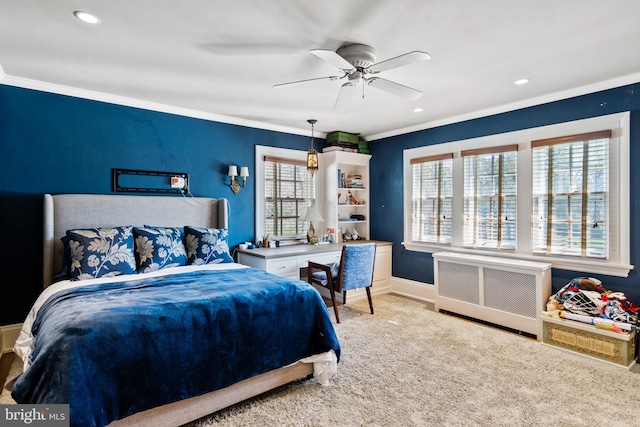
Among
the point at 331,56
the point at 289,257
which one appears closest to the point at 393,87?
the point at 331,56

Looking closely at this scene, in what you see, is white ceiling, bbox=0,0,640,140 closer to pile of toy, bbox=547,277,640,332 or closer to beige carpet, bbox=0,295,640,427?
pile of toy, bbox=547,277,640,332

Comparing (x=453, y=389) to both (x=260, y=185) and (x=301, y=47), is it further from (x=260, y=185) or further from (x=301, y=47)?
(x=260, y=185)

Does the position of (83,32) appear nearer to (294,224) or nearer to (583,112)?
(294,224)

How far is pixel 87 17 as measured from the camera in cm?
205

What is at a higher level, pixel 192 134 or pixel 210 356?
pixel 192 134

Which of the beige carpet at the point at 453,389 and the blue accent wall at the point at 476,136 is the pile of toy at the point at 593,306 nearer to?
the blue accent wall at the point at 476,136

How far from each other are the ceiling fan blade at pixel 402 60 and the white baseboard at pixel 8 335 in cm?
387

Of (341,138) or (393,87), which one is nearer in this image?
(393,87)

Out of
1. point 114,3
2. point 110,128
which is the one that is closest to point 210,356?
point 114,3

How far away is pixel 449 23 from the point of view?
212cm

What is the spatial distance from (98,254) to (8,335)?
4.14 feet

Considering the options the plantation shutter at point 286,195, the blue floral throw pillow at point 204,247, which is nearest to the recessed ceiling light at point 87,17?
the blue floral throw pillow at point 204,247

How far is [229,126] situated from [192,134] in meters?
0.50

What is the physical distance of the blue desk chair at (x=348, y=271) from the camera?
380 cm
